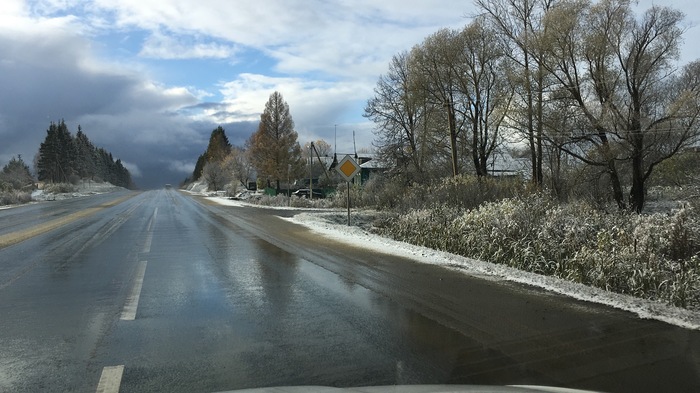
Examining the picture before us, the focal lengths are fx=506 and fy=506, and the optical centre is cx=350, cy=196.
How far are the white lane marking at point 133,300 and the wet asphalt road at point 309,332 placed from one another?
35 mm

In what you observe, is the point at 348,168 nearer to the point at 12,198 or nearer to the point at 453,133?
the point at 453,133

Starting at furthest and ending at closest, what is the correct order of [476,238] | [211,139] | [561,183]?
[211,139], [561,183], [476,238]

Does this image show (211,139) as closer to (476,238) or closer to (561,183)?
(561,183)

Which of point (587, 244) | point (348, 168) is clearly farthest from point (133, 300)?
point (348, 168)

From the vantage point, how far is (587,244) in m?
10.0

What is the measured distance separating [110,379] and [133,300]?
10.1 feet

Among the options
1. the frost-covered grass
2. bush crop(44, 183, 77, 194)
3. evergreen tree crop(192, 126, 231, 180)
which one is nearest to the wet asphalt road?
the frost-covered grass

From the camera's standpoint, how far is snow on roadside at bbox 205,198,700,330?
633cm

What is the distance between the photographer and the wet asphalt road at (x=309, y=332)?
4324mm

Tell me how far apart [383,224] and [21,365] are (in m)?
15.2

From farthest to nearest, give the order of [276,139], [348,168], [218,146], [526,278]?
1. [218,146]
2. [276,139]
3. [348,168]
4. [526,278]

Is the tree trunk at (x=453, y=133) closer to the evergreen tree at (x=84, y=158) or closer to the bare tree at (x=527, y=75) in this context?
the bare tree at (x=527, y=75)

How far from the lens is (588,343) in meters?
5.24

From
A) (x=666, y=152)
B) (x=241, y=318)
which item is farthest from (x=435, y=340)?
(x=666, y=152)
